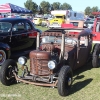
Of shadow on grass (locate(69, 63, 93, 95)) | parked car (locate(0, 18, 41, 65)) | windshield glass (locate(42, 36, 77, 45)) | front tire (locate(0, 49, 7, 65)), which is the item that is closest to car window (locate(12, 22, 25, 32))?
parked car (locate(0, 18, 41, 65))

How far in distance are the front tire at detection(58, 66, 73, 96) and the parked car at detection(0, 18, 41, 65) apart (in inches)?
139

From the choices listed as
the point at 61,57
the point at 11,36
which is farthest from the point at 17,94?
the point at 11,36

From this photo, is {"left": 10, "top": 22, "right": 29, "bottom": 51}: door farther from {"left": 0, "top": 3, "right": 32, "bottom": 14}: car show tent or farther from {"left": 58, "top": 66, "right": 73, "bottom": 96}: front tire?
{"left": 0, "top": 3, "right": 32, "bottom": 14}: car show tent

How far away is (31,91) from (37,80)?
12.1 inches

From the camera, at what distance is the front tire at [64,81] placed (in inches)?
177

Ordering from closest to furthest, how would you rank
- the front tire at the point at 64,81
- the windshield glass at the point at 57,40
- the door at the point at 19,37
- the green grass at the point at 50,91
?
the front tire at the point at 64,81, the green grass at the point at 50,91, the windshield glass at the point at 57,40, the door at the point at 19,37

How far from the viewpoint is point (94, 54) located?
6.86 metres

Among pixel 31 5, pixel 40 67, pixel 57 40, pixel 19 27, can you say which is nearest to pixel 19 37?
pixel 19 27

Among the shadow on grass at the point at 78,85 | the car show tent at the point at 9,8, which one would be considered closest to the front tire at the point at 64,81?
the shadow on grass at the point at 78,85

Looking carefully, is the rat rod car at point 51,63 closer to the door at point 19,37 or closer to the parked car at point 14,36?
the parked car at point 14,36

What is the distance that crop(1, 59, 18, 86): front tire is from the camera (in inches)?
200

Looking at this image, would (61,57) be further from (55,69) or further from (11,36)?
(11,36)

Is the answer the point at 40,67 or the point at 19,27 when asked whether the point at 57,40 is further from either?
the point at 19,27

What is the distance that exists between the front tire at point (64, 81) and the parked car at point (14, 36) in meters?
3.52
